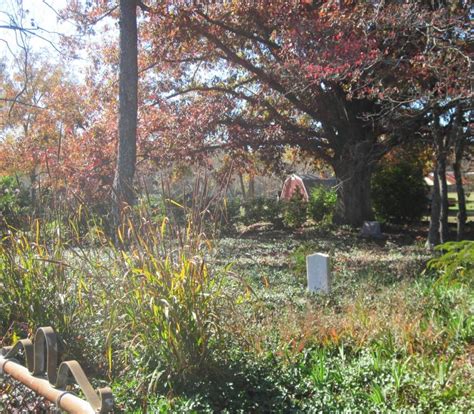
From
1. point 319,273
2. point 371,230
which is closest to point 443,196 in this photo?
point 371,230

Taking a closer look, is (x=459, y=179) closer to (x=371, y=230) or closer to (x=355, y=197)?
(x=371, y=230)

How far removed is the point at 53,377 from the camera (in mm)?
3217

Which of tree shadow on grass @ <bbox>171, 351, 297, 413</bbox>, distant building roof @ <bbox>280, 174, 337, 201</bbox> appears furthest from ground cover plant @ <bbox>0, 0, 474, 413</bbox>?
distant building roof @ <bbox>280, 174, 337, 201</bbox>

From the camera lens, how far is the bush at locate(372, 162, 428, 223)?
70.3ft

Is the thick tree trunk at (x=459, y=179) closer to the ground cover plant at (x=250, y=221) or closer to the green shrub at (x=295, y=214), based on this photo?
the ground cover plant at (x=250, y=221)

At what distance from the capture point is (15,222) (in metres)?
6.33

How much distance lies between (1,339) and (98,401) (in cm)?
247

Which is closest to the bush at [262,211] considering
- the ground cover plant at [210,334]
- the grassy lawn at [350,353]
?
the grassy lawn at [350,353]

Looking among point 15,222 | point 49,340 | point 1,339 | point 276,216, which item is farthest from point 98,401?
point 276,216

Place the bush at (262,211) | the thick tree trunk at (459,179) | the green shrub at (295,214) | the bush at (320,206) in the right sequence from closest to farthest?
the thick tree trunk at (459,179)
the green shrub at (295,214)
the bush at (320,206)
the bush at (262,211)

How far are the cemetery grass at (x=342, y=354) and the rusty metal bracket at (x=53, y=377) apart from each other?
708mm

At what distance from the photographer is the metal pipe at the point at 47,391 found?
287cm

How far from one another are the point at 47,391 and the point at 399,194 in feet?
64.4

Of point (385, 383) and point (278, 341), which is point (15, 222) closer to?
point (278, 341)
